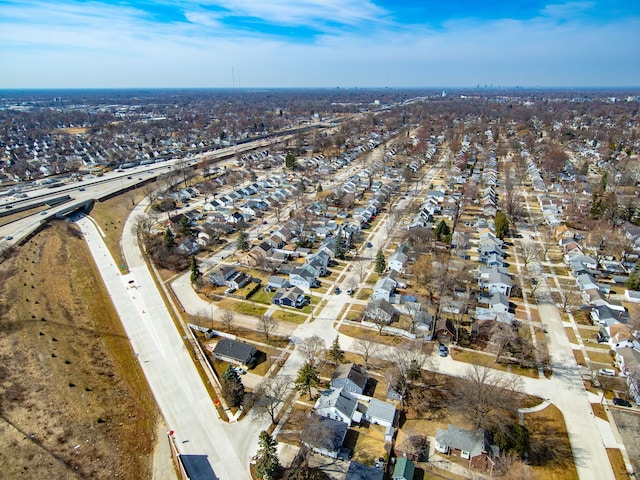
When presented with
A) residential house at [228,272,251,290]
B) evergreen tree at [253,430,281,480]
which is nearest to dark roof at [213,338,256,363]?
evergreen tree at [253,430,281,480]

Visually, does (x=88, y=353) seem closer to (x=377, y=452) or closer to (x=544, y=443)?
(x=377, y=452)

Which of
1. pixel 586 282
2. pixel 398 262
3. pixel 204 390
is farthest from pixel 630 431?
pixel 204 390

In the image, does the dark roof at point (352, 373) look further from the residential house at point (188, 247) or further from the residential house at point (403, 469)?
the residential house at point (188, 247)

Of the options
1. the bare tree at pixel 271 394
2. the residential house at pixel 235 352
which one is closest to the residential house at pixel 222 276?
the residential house at pixel 235 352

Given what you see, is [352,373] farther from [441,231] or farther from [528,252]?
[528,252]

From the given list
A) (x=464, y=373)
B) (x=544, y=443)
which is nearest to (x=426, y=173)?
(x=464, y=373)

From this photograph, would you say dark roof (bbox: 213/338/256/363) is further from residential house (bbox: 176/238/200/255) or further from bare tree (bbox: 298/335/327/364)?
residential house (bbox: 176/238/200/255)
